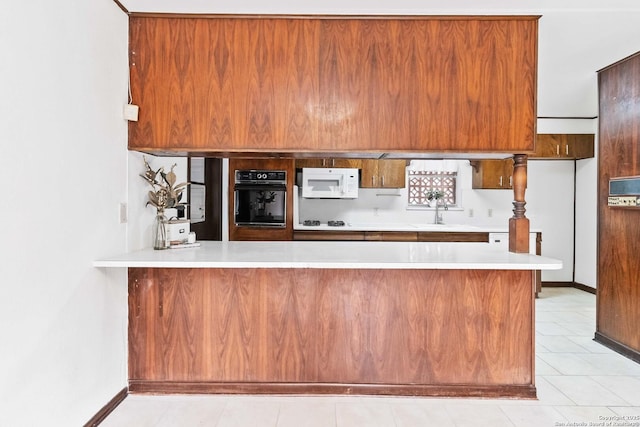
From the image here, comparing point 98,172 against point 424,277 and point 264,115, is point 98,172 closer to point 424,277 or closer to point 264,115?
point 264,115

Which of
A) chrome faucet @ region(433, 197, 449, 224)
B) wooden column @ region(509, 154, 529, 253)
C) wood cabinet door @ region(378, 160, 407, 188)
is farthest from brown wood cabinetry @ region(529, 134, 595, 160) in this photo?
wooden column @ region(509, 154, 529, 253)

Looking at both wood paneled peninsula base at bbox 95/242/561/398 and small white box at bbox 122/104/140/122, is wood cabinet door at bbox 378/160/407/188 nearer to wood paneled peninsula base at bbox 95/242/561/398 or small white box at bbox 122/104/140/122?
wood paneled peninsula base at bbox 95/242/561/398

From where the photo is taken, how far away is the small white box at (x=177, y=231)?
2.68m

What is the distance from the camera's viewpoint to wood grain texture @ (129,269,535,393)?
2.48 metres

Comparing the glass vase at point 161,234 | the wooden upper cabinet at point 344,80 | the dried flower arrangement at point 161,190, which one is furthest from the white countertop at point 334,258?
the wooden upper cabinet at point 344,80

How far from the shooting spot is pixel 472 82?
245 cm

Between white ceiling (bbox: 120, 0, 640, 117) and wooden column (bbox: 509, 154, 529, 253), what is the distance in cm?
90

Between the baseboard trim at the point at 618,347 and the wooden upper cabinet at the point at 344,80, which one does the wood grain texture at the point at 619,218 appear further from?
the wooden upper cabinet at the point at 344,80

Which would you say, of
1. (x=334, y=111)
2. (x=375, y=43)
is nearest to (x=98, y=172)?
(x=334, y=111)

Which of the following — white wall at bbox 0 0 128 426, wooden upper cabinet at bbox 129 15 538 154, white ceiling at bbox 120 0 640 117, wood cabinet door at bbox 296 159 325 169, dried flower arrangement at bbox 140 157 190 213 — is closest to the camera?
white wall at bbox 0 0 128 426

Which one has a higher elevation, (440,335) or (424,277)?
(424,277)

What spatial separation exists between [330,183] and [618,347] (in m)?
3.29

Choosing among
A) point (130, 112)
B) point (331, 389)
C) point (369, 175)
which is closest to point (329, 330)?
point (331, 389)

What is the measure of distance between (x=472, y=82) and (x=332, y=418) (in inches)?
83.1
